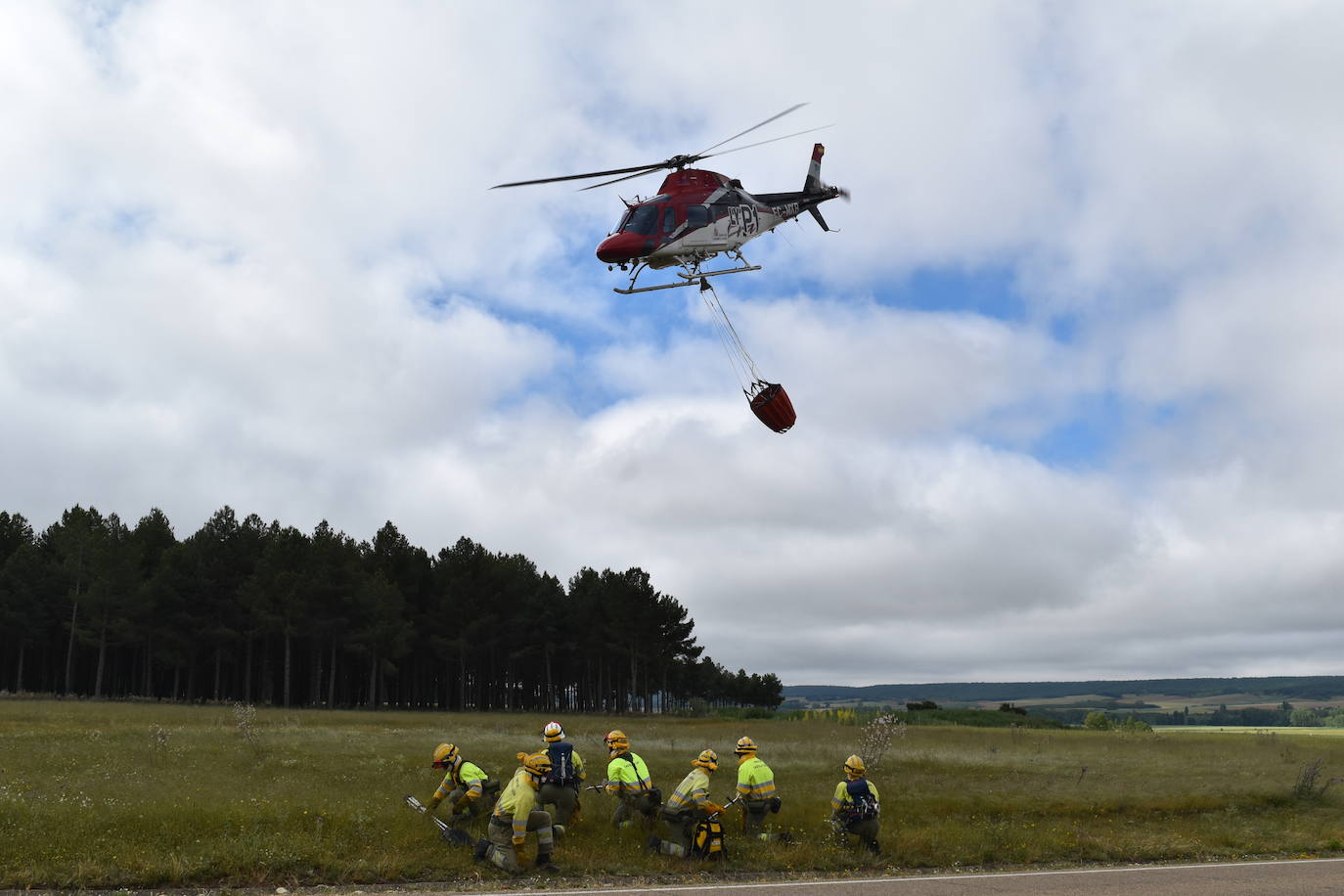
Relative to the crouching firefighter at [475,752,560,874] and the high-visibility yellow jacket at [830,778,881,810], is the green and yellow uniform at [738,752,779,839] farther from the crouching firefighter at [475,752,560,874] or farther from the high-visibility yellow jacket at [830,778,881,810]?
the crouching firefighter at [475,752,560,874]

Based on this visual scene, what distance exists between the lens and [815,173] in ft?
106

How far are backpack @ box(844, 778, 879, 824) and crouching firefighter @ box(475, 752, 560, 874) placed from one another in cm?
522

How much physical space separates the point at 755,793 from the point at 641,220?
14.1 metres

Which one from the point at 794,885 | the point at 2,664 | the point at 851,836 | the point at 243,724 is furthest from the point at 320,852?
the point at 2,664

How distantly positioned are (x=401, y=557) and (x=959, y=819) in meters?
66.2

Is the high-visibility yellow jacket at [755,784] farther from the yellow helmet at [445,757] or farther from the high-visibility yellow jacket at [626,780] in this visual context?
the yellow helmet at [445,757]

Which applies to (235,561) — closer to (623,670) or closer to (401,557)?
(401,557)

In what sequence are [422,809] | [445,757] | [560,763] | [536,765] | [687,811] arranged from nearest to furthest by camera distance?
1. [536,765]
2. [687,811]
3. [560,763]
4. [422,809]
5. [445,757]

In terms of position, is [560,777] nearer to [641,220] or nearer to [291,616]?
[641,220]

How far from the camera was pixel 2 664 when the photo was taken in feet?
262

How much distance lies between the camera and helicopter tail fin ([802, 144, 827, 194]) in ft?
104

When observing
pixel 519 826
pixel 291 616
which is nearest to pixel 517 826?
pixel 519 826

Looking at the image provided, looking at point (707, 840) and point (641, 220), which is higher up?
point (641, 220)

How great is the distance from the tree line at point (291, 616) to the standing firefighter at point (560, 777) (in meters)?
51.6
